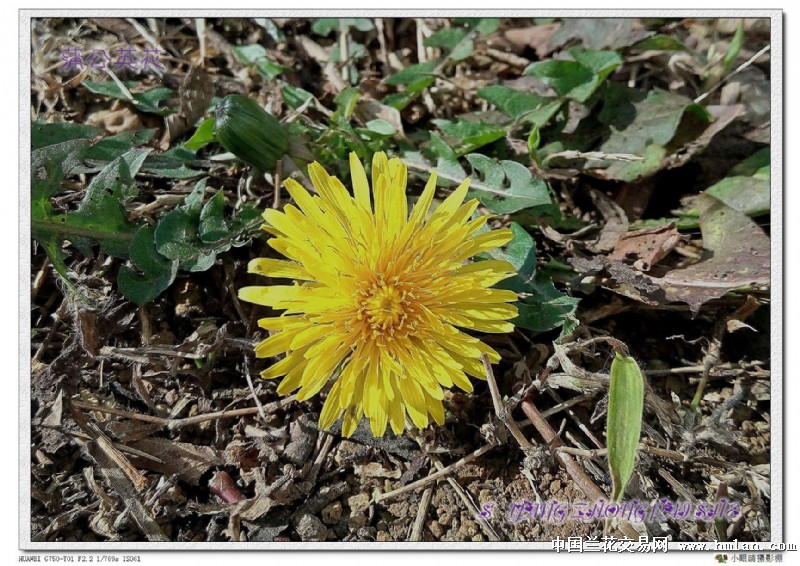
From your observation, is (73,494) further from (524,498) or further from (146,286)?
(524,498)

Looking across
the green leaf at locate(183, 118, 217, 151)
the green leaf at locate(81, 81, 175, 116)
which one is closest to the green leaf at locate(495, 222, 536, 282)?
the green leaf at locate(183, 118, 217, 151)

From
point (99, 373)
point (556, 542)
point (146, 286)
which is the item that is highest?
point (146, 286)

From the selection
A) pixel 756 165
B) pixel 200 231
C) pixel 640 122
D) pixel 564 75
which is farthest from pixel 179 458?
pixel 756 165

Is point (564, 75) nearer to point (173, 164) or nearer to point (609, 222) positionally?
point (609, 222)

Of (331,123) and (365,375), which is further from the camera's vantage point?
(331,123)

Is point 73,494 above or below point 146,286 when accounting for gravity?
below

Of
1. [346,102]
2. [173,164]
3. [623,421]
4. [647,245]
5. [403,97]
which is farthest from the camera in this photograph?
[403,97]

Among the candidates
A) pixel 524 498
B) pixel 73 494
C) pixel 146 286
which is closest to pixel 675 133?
pixel 524 498
